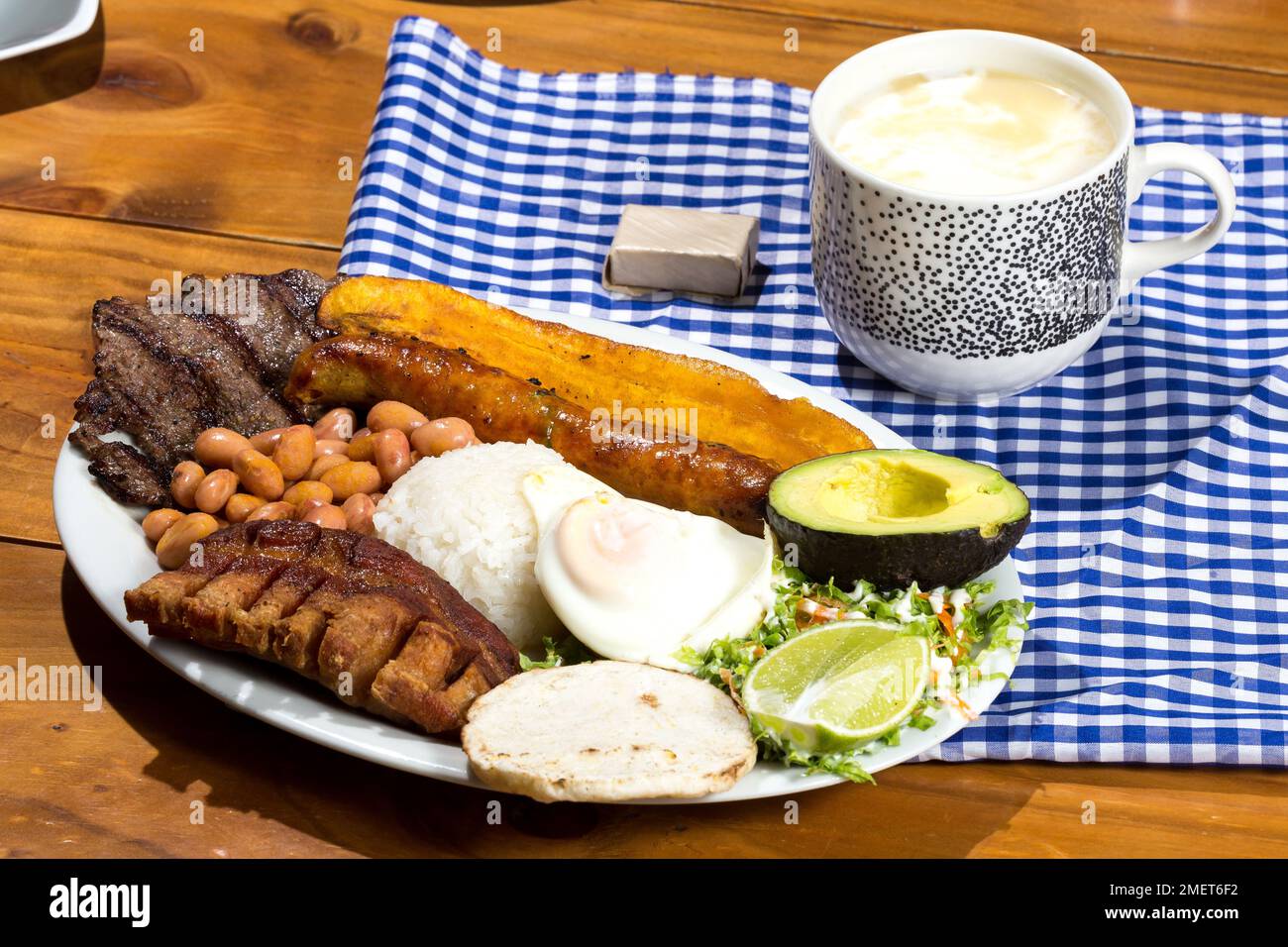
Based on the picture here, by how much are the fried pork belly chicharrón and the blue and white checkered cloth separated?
0.65 metres

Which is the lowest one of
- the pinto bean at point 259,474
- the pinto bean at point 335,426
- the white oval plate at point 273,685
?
the white oval plate at point 273,685

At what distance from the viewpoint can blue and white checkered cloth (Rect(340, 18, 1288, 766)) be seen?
199 cm

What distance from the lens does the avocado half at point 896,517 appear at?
1838mm

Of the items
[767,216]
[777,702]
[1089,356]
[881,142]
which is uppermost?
[881,142]

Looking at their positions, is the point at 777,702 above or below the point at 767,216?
below

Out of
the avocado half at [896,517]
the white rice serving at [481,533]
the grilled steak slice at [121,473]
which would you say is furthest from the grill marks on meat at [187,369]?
the avocado half at [896,517]

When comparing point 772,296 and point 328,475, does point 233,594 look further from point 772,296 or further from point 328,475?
point 772,296

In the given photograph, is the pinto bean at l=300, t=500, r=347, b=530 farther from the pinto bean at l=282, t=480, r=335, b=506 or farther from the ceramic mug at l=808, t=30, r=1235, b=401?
the ceramic mug at l=808, t=30, r=1235, b=401

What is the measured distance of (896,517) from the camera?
1.94 metres

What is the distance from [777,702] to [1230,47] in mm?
2242

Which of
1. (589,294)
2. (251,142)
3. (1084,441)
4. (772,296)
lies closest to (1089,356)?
(1084,441)

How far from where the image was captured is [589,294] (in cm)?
268

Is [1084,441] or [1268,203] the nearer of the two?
[1084,441]

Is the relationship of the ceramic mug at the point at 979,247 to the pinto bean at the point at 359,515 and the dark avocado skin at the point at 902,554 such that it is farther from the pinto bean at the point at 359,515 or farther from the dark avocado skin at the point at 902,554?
the pinto bean at the point at 359,515
